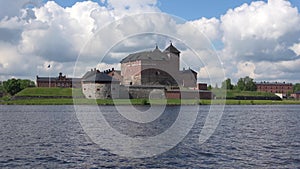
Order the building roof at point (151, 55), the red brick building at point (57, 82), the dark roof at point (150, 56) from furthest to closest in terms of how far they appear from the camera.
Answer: the red brick building at point (57, 82), the building roof at point (151, 55), the dark roof at point (150, 56)

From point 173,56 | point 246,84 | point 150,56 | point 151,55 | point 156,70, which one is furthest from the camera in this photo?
point 246,84

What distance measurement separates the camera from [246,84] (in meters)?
131

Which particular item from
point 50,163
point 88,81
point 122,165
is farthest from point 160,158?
point 88,81

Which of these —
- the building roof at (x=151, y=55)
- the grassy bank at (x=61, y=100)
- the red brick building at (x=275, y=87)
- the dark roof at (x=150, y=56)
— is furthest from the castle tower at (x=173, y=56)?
the red brick building at (x=275, y=87)

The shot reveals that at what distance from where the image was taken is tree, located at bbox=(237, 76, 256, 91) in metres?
130

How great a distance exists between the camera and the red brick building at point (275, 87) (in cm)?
15425

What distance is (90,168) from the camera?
1267 cm

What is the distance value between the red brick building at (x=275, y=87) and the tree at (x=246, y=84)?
18.8 meters

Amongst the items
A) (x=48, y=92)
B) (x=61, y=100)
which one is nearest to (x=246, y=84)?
(x=48, y=92)

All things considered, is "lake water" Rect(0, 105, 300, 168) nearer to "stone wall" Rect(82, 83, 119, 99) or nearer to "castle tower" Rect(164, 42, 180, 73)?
"stone wall" Rect(82, 83, 119, 99)

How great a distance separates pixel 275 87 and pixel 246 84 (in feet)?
99.4

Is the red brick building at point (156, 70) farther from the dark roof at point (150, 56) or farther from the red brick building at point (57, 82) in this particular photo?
the red brick building at point (57, 82)

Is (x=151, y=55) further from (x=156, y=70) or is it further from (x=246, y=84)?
(x=246, y=84)

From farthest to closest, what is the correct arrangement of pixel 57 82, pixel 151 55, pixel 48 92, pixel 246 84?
1. pixel 246 84
2. pixel 57 82
3. pixel 151 55
4. pixel 48 92
